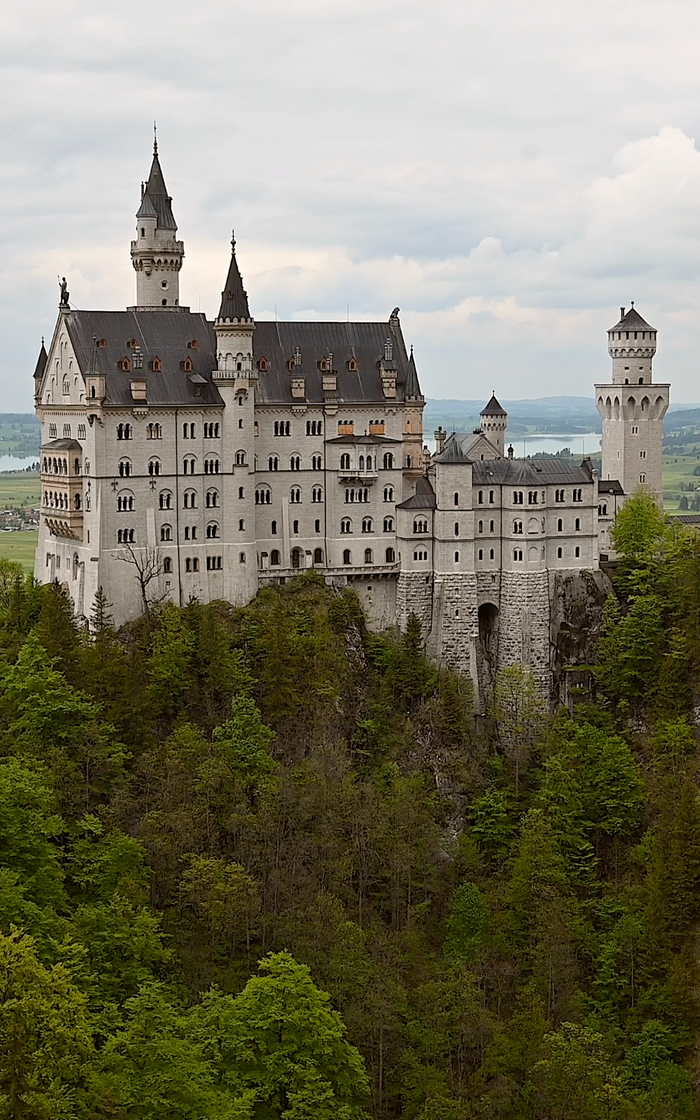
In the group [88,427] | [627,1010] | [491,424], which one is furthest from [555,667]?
[88,427]

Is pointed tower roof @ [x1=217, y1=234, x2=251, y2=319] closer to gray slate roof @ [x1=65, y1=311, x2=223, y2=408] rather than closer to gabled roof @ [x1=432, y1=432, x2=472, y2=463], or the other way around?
gray slate roof @ [x1=65, y1=311, x2=223, y2=408]

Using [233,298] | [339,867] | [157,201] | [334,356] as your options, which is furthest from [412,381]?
[339,867]

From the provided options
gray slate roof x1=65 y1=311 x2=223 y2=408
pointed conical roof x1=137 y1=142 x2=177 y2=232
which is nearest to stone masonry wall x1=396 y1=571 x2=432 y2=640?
gray slate roof x1=65 y1=311 x2=223 y2=408

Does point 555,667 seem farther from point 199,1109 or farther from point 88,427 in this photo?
point 199,1109

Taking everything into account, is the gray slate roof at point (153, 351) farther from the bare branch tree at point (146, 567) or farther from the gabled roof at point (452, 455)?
the gabled roof at point (452, 455)

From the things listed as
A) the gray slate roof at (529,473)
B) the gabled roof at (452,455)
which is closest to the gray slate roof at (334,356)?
the gabled roof at (452,455)
